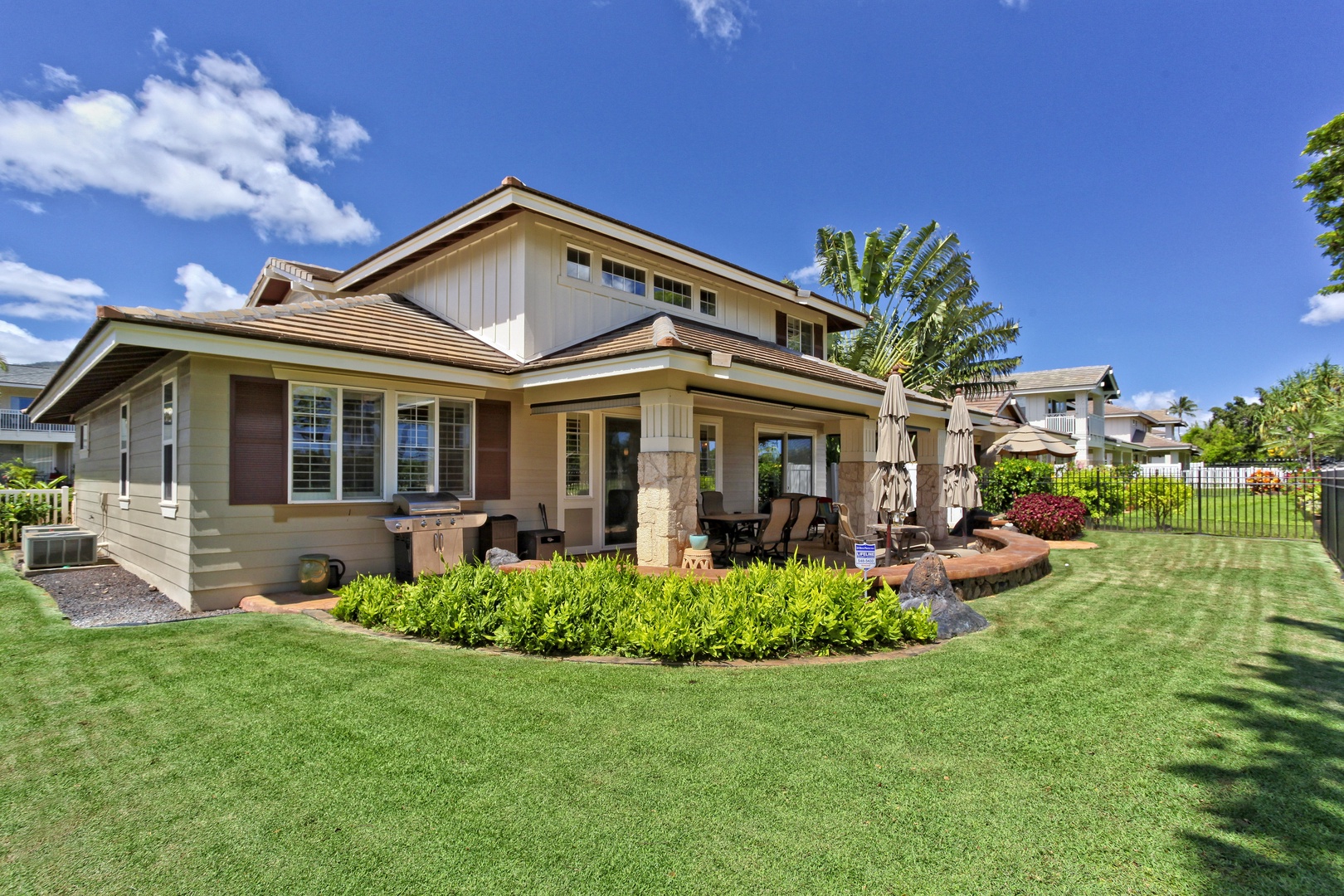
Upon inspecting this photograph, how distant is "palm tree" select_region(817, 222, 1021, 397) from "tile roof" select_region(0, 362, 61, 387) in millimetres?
40369

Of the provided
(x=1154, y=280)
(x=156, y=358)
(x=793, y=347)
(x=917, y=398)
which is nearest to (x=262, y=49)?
(x=156, y=358)

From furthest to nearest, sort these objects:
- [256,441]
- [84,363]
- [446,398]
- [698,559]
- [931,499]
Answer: [931,499] < [446,398] < [698,559] < [84,363] < [256,441]

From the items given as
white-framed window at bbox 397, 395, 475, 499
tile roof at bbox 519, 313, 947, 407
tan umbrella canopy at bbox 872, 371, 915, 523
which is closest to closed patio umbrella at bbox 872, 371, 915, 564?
tan umbrella canopy at bbox 872, 371, 915, 523

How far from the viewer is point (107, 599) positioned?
8.24 meters

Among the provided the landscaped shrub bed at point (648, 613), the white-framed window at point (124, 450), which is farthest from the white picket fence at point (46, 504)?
the landscaped shrub bed at point (648, 613)

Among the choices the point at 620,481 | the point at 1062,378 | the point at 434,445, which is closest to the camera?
the point at 434,445

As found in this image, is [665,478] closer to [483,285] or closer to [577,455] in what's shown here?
[577,455]

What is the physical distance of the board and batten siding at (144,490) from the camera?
295 inches

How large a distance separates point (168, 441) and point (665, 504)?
6.84 m

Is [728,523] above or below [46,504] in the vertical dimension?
above

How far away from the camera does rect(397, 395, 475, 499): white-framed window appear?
29.6 ft

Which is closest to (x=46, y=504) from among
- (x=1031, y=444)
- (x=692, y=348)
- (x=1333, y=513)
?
(x=692, y=348)

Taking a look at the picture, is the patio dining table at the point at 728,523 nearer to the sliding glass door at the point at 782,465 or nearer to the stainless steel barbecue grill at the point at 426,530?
the stainless steel barbecue grill at the point at 426,530

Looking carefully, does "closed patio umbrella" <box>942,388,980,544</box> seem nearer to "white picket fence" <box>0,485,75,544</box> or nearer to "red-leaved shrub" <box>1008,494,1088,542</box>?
"red-leaved shrub" <box>1008,494,1088,542</box>
